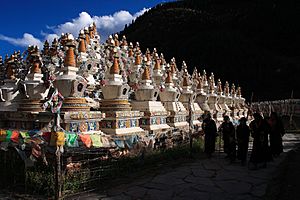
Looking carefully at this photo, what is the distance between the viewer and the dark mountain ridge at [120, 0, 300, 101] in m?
54.6

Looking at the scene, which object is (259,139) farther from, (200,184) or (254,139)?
(200,184)

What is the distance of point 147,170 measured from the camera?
8.76 metres

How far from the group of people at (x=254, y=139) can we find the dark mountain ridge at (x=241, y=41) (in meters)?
40.0

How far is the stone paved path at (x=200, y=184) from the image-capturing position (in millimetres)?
6606

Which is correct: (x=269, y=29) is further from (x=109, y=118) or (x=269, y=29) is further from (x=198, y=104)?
(x=109, y=118)

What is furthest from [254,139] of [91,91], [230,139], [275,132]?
[91,91]

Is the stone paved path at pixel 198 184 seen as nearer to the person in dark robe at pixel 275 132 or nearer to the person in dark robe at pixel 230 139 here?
the person in dark robe at pixel 230 139

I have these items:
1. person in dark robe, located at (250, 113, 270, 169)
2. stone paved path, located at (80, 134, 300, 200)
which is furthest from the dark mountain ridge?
stone paved path, located at (80, 134, 300, 200)

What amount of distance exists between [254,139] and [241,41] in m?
61.7

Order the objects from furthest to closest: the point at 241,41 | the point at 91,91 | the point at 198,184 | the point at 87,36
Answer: the point at 241,41, the point at 87,36, the point at 91,91, the point at 198,184

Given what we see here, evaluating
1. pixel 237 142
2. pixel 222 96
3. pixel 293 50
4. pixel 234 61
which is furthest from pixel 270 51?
pixel 237 142

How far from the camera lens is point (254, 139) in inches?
385

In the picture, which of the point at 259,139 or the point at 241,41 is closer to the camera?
the point at 259,139

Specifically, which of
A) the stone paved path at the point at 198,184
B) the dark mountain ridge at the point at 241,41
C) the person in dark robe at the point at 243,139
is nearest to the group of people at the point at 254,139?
the person in dark robe at the point at 243,139
